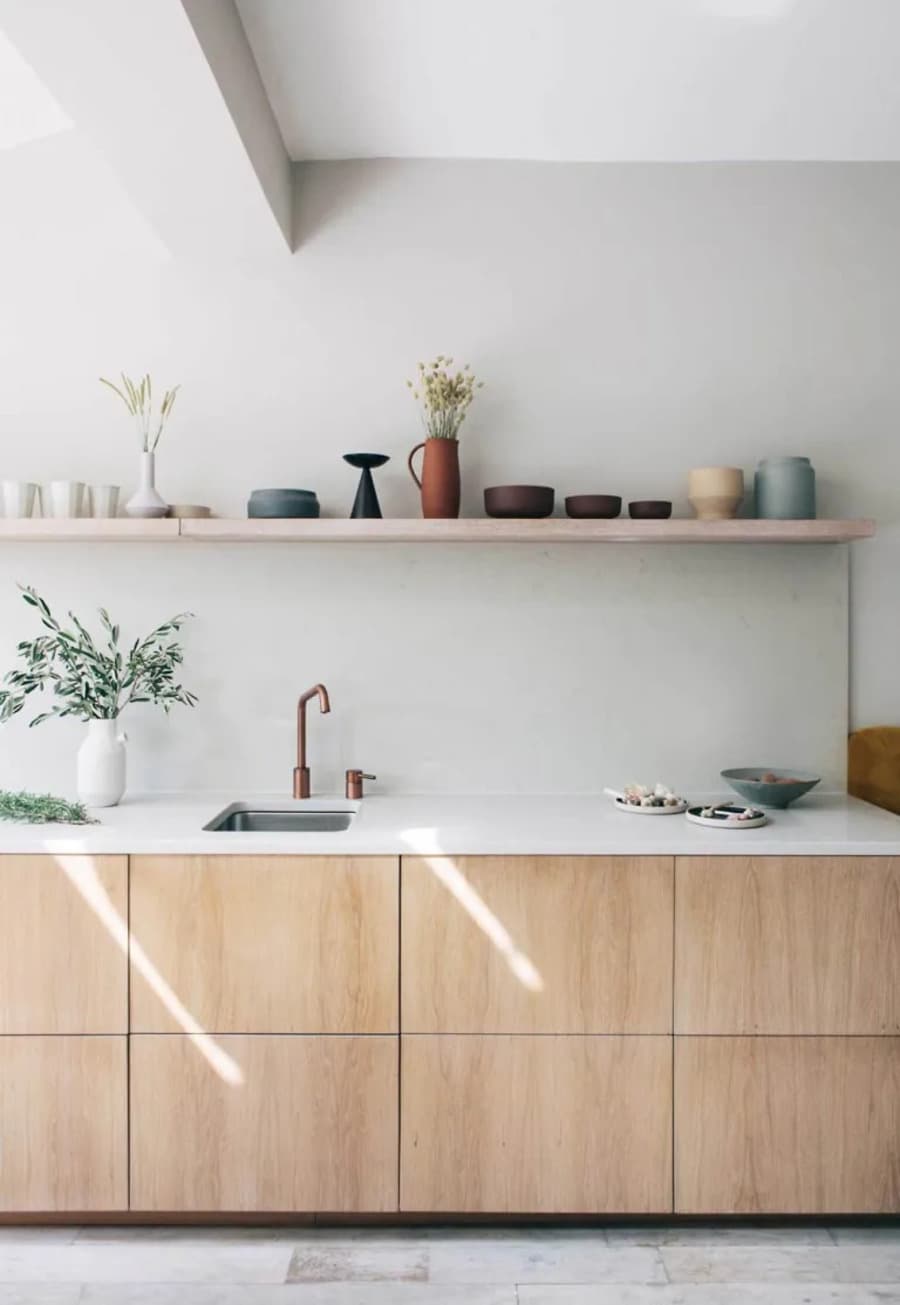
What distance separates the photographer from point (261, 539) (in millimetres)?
2758

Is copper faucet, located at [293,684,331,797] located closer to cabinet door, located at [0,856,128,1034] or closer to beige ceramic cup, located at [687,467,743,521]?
cabinet door, located at [0,856,128,1034]

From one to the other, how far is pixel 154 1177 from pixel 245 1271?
287 millimetres

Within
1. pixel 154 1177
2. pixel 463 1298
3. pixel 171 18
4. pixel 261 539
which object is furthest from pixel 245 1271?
pixel 171 18

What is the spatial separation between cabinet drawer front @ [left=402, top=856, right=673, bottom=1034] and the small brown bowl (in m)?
0.93

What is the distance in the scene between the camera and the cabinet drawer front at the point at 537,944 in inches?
90.5

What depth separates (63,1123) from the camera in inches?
90.7

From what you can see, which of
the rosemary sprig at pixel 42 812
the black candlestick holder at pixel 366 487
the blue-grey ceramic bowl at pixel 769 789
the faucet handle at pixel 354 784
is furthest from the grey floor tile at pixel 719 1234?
the black candlestick holder at pixel 366 487

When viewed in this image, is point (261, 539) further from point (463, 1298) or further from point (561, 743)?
point (463, 1298)

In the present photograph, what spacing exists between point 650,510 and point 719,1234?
175 cm

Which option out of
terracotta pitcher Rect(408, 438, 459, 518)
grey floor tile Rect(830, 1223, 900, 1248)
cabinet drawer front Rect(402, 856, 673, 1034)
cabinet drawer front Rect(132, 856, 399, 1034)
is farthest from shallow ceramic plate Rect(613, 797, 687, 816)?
grey floor tile Rect(830, 1223, 900, 1248)

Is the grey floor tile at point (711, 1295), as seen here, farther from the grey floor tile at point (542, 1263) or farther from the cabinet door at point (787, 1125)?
the cabinet door at point (787, 1125)

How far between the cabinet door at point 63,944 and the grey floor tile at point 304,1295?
20.4 inches

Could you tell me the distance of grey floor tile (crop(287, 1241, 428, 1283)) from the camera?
218cm

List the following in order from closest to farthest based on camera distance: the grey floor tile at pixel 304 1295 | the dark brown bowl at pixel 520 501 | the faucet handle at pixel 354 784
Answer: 1. the grey floor tile at pixel 304 1295
2. the dark brown bowl at pixel 520 501
3. the faucet handle at pixel 354 784
